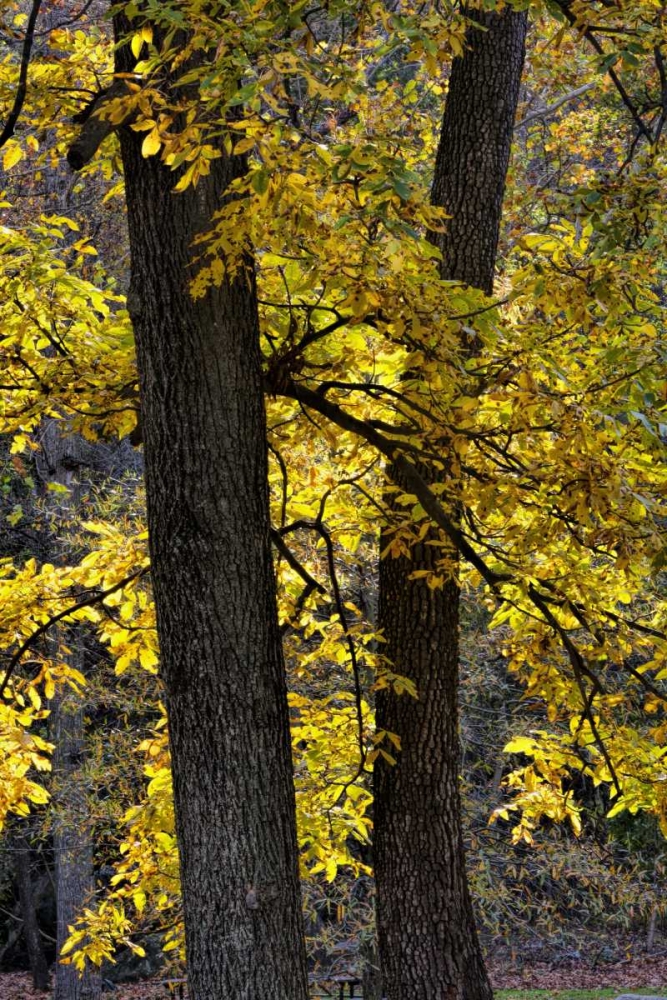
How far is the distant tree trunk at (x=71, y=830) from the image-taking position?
29.8 ft

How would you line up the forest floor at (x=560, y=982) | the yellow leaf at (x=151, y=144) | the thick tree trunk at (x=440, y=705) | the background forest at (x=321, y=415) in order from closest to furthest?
the yellow leaf at (x=151, y=144)
the background forest at (x=321, y=415)
the thick tree trunk at (x=440, y=705)
the forest floor at (x=560, y=982)

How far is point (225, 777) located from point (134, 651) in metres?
1.68

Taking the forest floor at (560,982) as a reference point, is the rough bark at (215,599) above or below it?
above

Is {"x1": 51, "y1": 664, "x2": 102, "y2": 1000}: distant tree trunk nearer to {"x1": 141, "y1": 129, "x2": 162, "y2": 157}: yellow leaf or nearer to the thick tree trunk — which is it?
the thick tree trunk

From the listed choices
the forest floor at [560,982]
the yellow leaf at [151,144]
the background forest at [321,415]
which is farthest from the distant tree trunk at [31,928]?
the yellow leaf at [151,144]

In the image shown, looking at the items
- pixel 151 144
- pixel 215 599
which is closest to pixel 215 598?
pixel 215 599

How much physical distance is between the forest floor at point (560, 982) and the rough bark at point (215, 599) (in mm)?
10151

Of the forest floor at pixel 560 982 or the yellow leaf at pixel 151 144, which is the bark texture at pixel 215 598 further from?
the forest floor at pixel 560 982

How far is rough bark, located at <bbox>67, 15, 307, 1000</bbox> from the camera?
3287 millimetres

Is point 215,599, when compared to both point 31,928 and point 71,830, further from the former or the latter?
point 31,928

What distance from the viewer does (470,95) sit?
5129 millimetres

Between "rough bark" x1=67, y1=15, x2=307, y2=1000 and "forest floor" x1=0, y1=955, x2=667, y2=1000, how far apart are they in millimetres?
10151

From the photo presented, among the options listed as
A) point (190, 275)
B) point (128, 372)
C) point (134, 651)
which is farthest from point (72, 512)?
point (190, 275)

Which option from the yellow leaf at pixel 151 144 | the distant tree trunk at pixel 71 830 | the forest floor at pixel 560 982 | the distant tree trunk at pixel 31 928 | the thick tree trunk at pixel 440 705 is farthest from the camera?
the distant tree trunk at pixel 31 928
